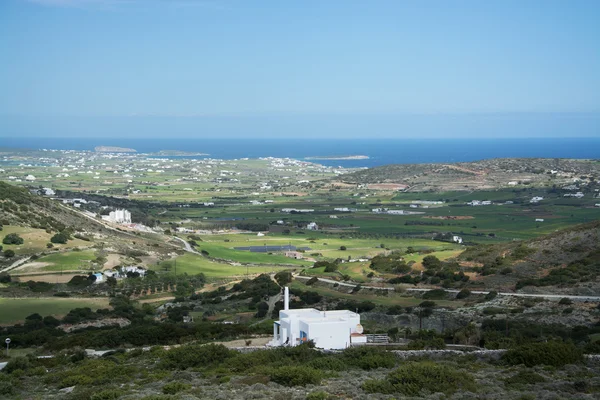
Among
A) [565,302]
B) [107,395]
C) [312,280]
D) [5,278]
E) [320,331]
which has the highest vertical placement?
[107,395]

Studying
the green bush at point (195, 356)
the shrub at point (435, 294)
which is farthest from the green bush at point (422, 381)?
the shrub at point (435, 294)

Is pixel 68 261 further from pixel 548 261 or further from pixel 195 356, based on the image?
pixel 548 261

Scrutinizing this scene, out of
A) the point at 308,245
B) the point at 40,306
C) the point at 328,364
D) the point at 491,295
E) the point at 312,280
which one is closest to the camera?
the point at 328,364

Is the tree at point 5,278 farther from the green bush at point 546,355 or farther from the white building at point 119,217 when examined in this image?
the white building at point 119,217

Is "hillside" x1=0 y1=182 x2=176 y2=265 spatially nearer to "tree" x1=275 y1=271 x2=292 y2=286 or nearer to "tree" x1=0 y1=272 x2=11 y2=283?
"tree" x1=0 y1=272 x2=11 y2=283

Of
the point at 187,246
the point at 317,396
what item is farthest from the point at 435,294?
the point at 187,246

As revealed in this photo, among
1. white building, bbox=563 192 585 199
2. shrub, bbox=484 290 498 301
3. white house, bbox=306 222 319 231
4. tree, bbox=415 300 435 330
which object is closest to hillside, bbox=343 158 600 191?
white building, bbox=563 192 585 199
